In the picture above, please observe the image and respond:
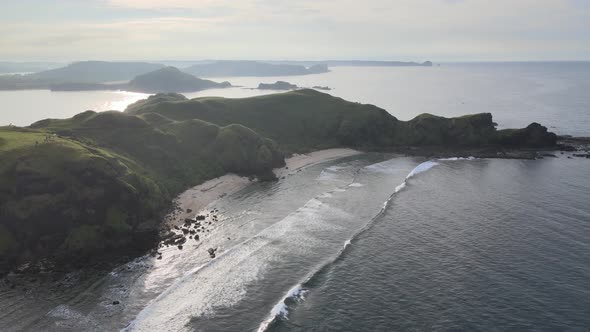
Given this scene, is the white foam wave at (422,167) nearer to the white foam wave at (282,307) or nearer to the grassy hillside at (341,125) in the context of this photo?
the grassy hillside at (341,125)

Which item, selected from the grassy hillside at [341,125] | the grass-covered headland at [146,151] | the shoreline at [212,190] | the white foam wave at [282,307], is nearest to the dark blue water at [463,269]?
the white foam wave at [282,307]

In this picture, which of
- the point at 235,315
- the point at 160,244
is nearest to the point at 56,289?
the point at 160,244

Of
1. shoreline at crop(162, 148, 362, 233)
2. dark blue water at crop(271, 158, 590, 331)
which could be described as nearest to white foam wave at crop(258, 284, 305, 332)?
dark blue water at crop(271, 158, 590, 331)

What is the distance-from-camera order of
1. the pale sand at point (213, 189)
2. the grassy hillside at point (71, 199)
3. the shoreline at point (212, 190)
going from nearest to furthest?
the grassy hillside at point (71, 199) < the shoreline at point (212, 190) < the pale sand at point (213, 189)

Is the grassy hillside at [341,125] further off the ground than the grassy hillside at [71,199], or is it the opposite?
the grassy hillside at [341,125]

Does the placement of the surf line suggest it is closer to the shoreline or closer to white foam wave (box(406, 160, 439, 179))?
the shoreline

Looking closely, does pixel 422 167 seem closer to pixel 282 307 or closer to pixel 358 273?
pixel 358 273
